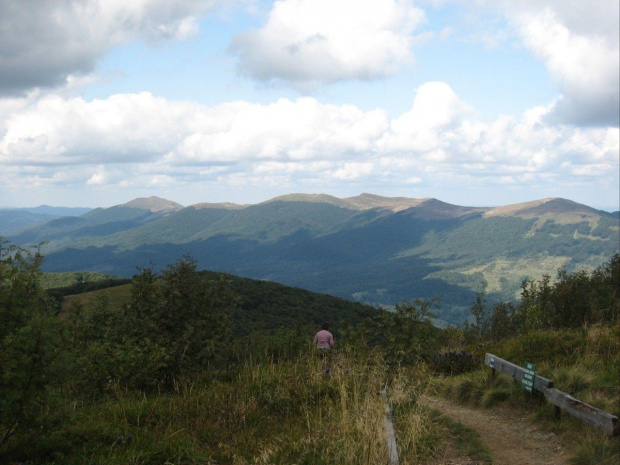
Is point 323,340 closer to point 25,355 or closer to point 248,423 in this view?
point 248,423

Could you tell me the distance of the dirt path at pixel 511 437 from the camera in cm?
621

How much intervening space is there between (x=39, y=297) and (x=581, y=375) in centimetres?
716

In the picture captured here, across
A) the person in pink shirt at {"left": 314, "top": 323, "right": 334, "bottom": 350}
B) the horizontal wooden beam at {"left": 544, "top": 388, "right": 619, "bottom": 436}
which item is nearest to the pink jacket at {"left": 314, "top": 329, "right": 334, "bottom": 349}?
the person in pink shirt at {"left": 314, "top": 323, "right": 334, "bottom": 350}

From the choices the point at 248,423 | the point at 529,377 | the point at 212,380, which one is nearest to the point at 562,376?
the point at 529,377

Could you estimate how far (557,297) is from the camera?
19.1m

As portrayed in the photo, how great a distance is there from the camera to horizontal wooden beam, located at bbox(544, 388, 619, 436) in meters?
5.87

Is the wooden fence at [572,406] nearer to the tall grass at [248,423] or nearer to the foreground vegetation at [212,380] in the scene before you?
the foreground vegetation at [212,380]

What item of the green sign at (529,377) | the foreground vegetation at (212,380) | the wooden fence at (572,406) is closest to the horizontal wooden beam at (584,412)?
the wooden fence at (572,406)

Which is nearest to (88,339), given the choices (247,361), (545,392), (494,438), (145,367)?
(145,367)

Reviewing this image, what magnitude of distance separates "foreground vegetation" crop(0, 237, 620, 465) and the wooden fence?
0.75ft

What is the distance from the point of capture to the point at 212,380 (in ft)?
28.0

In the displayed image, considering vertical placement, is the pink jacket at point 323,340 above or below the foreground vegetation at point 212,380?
below

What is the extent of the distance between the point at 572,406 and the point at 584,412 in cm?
26

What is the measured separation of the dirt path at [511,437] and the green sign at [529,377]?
40 centimetres
